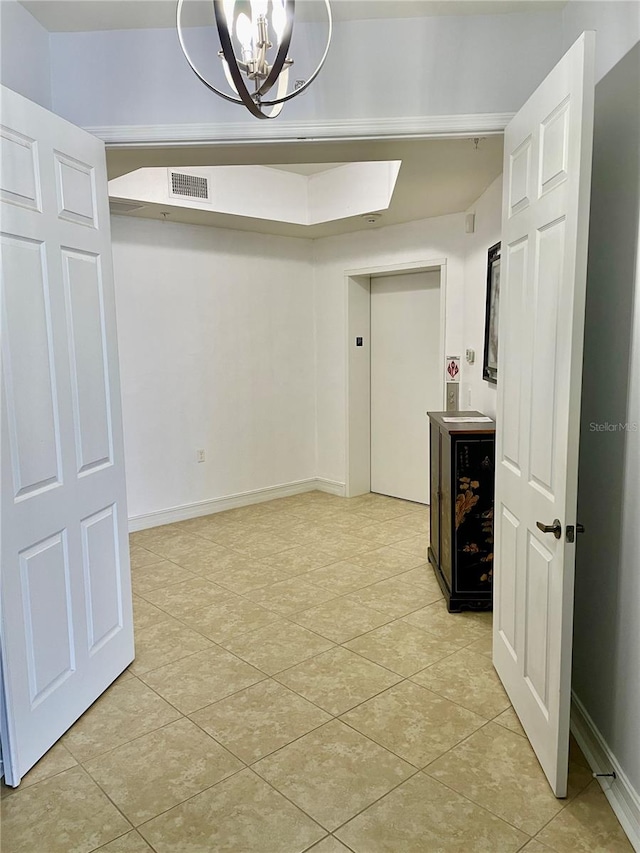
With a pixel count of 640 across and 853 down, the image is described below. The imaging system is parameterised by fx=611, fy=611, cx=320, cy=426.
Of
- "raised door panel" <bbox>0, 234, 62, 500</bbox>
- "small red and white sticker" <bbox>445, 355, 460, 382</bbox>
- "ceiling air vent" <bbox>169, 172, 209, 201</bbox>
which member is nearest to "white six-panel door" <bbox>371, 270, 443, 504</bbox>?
"small red and white sticker" <bbox>445, 355, 460, 382</bbox>

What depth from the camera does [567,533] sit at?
184cm

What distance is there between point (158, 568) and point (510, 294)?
2919 mm

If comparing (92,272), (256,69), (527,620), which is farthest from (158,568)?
(256,69)

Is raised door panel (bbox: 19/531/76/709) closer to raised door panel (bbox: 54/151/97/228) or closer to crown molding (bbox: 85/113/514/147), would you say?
raised door panel (bbox: 54/151/97/228)

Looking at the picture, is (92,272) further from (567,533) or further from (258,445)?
(258,445)

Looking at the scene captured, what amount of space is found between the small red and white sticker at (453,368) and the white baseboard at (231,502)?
1.72 metres

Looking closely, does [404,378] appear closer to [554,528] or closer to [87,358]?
[87,358]

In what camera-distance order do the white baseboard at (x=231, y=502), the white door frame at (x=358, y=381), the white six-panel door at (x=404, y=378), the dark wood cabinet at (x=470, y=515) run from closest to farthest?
the dark wood cabinet at (x=470, y=515)
the white baseboard at (x=231, y=502)
the white six-panel door at (x=404, y=378)
the white door frame at (x=358, y=381)

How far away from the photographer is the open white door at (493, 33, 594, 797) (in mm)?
1790

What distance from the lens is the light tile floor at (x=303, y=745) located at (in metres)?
1.86

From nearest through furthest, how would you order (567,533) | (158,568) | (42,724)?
(567,533)
(42,724)
(158,568)

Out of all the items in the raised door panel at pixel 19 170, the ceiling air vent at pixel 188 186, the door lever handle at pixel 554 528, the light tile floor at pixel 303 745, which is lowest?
the light tile floor at pixel 303 745

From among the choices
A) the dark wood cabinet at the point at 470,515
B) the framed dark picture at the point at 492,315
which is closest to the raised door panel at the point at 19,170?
the dark wood cabinet at the point at 470,515

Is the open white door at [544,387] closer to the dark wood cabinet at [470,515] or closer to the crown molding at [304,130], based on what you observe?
the crown molding at [304,130]
